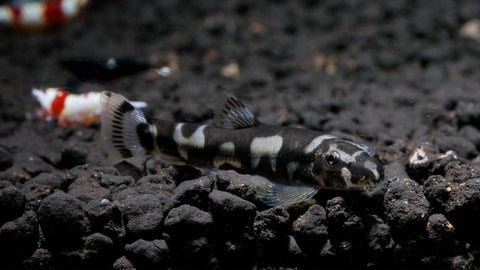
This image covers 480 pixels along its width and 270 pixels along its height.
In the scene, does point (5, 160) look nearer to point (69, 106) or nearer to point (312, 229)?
point (69, 106)

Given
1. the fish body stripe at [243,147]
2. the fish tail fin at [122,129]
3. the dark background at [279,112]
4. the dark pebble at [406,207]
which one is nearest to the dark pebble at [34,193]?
the dark background at [279,112]

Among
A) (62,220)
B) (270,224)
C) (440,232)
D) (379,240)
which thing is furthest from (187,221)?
(440,232)

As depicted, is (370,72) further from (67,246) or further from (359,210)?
(67,246)

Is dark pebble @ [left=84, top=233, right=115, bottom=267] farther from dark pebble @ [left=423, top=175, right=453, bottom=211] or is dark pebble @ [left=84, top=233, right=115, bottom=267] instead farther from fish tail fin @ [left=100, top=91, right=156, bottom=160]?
dark pebble @ [left=423, top=175, right=453, bottom=211]

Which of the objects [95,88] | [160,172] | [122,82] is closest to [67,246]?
[160,172]

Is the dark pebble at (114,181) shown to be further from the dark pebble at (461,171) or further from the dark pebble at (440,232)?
the dark pebble at (461,171)

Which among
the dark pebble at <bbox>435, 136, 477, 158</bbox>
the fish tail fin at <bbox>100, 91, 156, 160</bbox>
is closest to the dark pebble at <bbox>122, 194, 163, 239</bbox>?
the fish tail fin at <bbox>100, 91, 156, 160</bbox>
